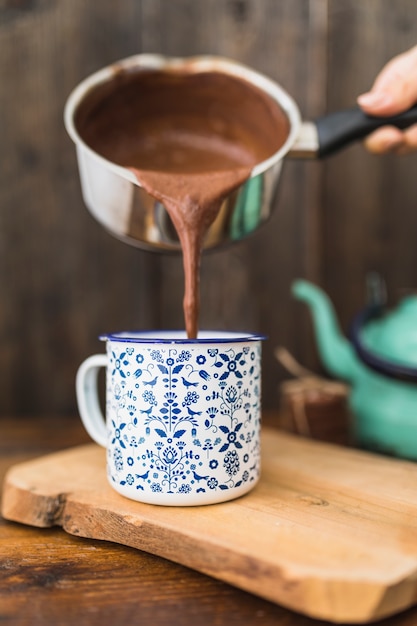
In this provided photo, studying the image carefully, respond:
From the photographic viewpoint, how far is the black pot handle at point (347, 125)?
0.84 metres

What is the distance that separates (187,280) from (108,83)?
0.31m

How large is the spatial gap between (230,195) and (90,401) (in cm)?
28

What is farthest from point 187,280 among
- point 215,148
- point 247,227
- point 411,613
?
point 411,613

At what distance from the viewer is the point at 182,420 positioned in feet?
2.03

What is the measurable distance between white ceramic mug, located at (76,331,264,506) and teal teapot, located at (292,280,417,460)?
0.93 feet

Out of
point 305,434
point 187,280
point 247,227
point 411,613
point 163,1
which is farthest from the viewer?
point 163,1

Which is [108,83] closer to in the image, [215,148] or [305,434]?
[215,148]

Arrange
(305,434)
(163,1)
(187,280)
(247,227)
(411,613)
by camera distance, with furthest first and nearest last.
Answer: (163,1) → (305,434) → (247,227) → (187,280) → (411,613)

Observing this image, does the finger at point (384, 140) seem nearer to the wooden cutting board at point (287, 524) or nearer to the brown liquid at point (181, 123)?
the brown liquid at point (181, 123)

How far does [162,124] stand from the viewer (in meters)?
0.91

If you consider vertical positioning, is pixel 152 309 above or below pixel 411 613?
above

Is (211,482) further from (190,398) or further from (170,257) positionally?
(170,257)

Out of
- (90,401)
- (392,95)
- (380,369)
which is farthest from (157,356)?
(392,95)

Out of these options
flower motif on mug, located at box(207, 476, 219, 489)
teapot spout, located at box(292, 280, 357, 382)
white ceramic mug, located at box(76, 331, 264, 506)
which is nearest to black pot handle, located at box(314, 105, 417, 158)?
teapot spout, located at box(292, 280, 357, 382)
